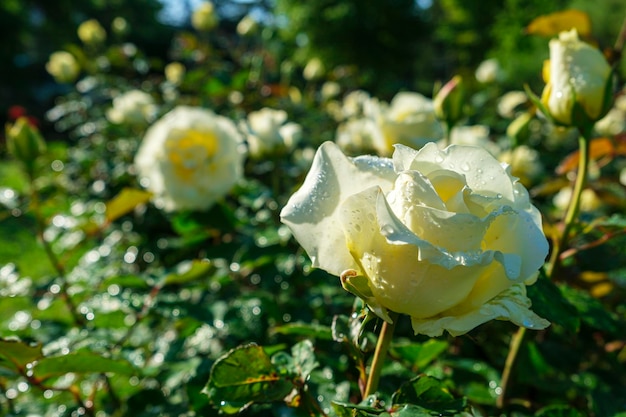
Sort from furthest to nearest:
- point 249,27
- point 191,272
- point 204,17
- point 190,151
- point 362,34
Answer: point 362,34, point 204,17, point 249,27, point 190,151, point 191,272

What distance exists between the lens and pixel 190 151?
3.62 feet

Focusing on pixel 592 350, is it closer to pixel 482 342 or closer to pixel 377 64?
pixel 482 342

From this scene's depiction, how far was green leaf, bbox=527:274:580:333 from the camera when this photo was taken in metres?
0.56

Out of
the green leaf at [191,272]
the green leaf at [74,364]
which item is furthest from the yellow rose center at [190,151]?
the green leaf at [74,364]

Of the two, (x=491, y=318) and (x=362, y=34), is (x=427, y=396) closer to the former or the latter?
(x=491, y=318)

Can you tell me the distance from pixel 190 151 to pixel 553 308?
76 cm

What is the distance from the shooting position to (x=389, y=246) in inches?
16.1

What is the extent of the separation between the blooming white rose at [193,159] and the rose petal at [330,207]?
672 mm

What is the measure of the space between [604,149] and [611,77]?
0.33m

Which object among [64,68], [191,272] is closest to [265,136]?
[191,272]

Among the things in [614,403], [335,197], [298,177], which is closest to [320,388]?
[335,197]

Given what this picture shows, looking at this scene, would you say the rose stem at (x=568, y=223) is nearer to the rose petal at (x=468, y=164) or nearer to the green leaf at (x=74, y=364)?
the rose petal at (x=468, y=164)

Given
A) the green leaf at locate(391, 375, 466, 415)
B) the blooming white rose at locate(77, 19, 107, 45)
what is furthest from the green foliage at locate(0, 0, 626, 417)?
the blooming white rose at locate(77, 19, 107, 45)

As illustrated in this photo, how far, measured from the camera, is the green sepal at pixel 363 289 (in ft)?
1.34
